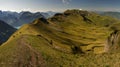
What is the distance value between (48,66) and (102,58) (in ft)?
64.9

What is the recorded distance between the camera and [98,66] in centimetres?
7706

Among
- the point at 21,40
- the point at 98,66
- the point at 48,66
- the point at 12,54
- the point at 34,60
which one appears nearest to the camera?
the point at 98,66

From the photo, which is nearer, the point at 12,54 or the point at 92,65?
the point at 92,65

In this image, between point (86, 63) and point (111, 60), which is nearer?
point (111, 60)

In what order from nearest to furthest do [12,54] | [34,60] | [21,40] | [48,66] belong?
[48,66] < [34,60] < [12,54] < [21,40]

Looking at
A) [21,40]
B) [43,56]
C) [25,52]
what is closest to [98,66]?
[43,56]

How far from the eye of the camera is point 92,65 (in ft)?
262

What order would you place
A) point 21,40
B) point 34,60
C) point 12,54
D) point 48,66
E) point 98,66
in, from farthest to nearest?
point 21,40 < point 12,54 < point 34,60 < point 48,66 < point 98,66

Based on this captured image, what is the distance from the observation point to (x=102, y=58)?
3280 inches

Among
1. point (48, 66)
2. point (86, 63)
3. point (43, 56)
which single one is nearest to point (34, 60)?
point (43, 56)

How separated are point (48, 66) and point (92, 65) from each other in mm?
15829

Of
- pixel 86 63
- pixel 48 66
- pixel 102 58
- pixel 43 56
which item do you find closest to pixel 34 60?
pixel 43 56

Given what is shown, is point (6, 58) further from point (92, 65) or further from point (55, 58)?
point (92, 65)

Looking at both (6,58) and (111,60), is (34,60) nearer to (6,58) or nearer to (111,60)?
(6,58)
